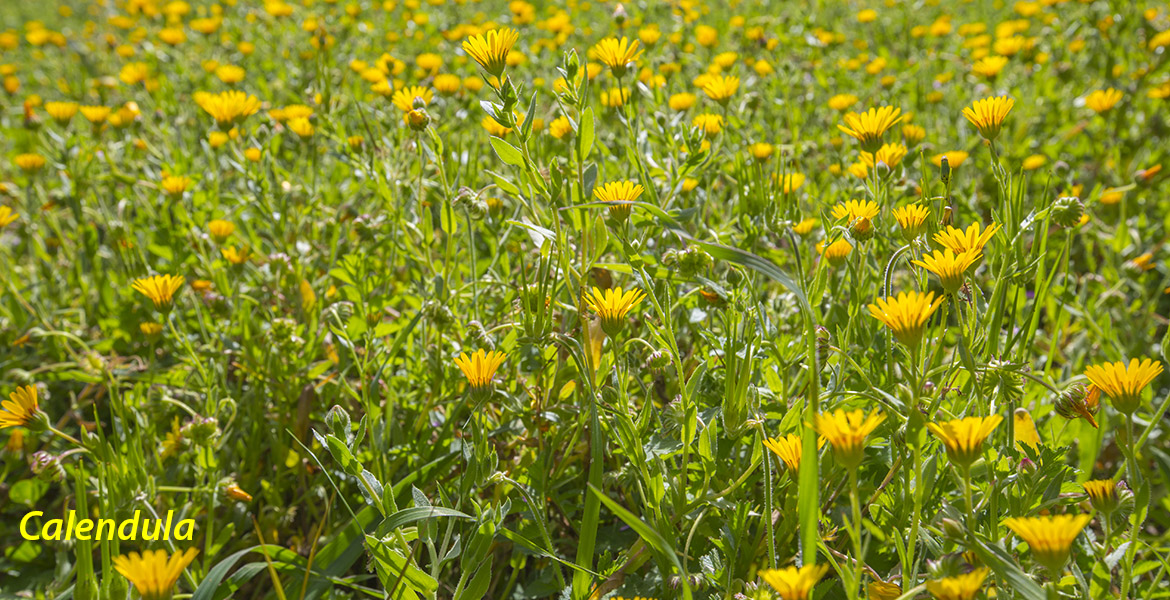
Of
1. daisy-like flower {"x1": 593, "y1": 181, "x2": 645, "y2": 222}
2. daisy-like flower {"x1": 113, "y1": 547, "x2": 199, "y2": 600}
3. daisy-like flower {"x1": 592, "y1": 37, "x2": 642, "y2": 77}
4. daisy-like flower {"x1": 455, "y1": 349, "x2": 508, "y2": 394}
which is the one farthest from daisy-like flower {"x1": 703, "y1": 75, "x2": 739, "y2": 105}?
daisy-like flower {"x1": 113, "y1": 547, "x2": 199, "y2": 600}

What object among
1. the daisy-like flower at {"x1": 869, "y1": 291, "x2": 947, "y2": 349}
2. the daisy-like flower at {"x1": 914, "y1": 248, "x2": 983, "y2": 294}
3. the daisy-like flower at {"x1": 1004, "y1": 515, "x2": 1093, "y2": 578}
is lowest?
the daisy-like flower at {"x1": 1004, "y1": 515, "x2": 1093, "y2": 578}

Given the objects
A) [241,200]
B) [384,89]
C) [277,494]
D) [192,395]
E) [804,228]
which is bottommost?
[277,494]

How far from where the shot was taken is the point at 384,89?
2.49 m

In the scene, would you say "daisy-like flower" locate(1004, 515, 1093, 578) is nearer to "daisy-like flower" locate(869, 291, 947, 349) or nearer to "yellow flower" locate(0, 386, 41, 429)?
"daisy-like flower" locate(869, 291, 947, 349)

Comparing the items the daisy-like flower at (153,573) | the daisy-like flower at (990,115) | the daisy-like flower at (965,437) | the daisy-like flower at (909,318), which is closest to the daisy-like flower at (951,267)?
the daisy-like flower at (909,318)

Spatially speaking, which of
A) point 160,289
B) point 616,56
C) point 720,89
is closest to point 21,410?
point 160,289

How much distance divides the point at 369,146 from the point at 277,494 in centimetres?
135

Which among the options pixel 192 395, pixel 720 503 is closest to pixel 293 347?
pixel 192 395

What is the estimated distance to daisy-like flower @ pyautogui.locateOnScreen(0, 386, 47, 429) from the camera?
1.51 meters

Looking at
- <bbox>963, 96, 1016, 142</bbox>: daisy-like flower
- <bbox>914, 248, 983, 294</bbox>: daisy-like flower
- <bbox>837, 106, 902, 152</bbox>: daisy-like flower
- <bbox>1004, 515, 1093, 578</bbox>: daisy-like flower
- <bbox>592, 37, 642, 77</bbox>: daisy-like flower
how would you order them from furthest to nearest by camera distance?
<bbox>592, 37, 642, 77</bbox>: daisy-like flower → <bbox>837, 106, 902, 152</bbox>: daisy-like flower → <bbox>963, 96, 1016, 142</bbox>: daisy-like flower → <bbox>914, 248, 983, 294</bbox>: daisy-like flower → <bbox>1004, 515, 1093, 578</bbox>: daisy-like flower

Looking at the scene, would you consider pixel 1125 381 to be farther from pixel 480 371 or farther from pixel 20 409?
pixel 20 409

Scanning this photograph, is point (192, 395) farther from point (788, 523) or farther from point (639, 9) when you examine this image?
point (639, 9)

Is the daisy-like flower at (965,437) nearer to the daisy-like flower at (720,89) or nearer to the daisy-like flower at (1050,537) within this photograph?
the daisy-like flower at (1050,537)

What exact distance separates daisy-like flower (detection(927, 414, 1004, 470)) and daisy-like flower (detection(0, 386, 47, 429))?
1627mm
